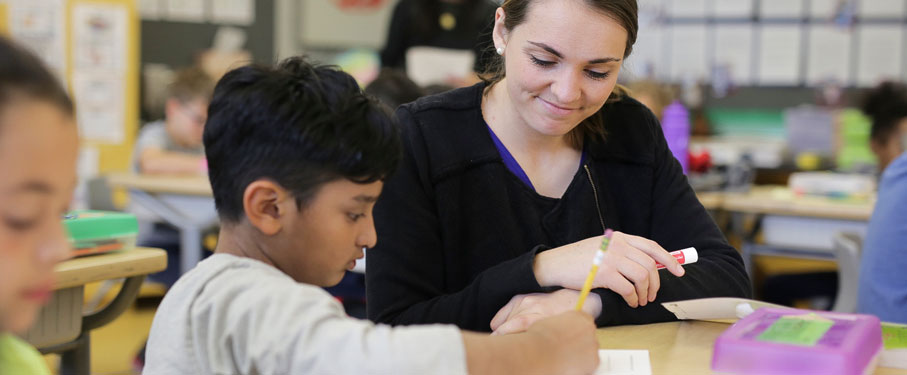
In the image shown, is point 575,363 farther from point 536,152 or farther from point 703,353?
point 536,152

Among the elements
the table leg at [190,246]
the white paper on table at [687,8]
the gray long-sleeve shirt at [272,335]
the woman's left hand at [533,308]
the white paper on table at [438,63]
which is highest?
the white paper on table at [687,8]

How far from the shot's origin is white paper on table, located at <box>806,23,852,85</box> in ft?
17.0

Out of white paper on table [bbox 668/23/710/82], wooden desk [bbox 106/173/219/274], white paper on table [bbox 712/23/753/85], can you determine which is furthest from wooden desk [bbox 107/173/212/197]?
white paper on table [bbox 712/23/753/85]

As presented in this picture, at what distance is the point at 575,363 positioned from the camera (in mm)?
942

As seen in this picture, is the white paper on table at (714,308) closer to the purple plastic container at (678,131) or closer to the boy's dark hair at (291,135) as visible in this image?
the boy's dark hair at (291,135)

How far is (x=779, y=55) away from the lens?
5.32 meters

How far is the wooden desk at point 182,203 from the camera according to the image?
3.45m

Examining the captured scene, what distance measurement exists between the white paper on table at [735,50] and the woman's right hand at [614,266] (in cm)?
445

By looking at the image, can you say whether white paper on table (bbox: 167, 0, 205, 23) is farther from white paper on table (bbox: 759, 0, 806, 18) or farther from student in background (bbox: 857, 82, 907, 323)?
student in background (bbox: 857, 82, 907, 323)

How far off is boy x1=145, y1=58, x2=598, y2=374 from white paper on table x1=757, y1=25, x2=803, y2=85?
4.73 meters

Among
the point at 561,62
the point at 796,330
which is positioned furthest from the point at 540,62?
the point at 796,330

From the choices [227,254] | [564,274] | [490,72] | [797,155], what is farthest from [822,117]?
[227,254]

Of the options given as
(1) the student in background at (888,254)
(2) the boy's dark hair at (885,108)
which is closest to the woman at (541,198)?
(1) the student in background at (888,254)

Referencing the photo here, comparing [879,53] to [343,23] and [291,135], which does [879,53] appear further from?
[291,135]
